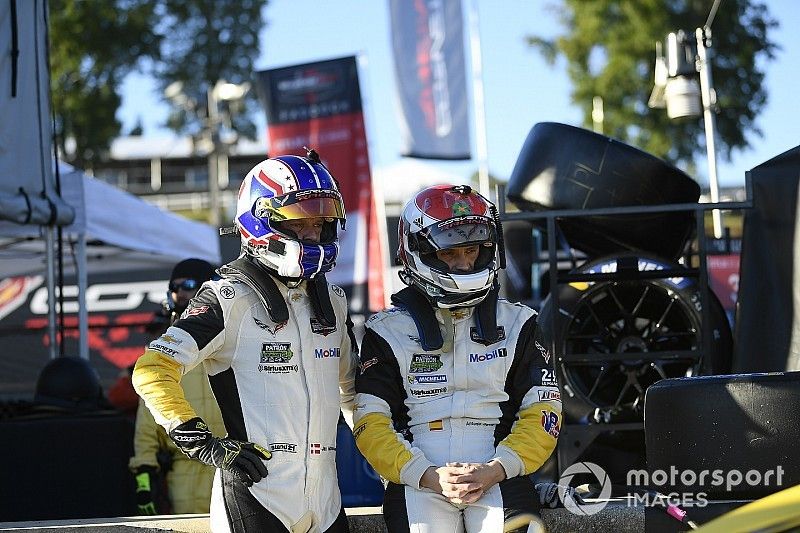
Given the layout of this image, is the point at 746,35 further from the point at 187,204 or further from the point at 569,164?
the point at 187,204

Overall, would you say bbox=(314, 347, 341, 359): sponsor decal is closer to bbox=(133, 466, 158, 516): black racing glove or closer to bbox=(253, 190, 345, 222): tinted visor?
bbox=(253, 190, 345, 222): tinted visor

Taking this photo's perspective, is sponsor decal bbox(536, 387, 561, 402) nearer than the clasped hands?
No

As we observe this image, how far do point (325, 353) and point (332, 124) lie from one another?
28.6 feet

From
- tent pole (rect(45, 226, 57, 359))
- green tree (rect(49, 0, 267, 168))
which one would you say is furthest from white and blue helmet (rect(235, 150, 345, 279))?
green tree (rect(49, 0, 267, 168))

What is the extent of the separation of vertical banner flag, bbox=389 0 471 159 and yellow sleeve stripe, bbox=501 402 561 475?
10.6 m

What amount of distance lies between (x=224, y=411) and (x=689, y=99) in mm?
7867

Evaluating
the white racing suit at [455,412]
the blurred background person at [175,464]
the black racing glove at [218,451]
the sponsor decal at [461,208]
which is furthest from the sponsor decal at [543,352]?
the blurred background person at [175,464]

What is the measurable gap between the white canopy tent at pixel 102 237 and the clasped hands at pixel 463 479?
13.6 feet

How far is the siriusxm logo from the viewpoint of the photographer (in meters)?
3.72

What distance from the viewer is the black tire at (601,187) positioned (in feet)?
18.0

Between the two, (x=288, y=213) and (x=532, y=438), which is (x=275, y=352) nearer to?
(x=288, y=213)

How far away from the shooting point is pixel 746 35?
24.1 metres

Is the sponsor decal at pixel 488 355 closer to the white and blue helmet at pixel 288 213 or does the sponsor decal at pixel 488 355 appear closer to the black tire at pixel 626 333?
the white and blue helmet at pixel 288 213

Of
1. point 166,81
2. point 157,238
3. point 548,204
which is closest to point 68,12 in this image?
point 166,81
